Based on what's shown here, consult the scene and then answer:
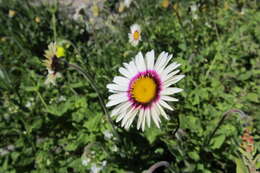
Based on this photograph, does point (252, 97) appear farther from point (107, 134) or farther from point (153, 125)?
point (107, 134)

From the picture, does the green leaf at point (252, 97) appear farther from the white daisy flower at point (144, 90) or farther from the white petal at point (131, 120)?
the white petal at point (131, 120)

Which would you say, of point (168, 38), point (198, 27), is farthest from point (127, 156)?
point (198, 27)

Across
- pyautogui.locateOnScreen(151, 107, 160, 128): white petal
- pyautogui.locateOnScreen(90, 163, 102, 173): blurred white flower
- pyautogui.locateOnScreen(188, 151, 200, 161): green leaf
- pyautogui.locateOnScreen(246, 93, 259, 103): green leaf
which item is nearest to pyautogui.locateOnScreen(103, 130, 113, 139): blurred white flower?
pyautogui.locateOnScreen(90, 163, 102, 173): blurred white flower

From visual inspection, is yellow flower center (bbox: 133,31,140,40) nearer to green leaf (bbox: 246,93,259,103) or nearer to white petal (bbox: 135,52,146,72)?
white petal (bbox: 135,52,146,72)

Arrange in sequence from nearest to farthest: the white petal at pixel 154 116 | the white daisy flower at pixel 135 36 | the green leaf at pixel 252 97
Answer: the white petal at pixel 154 116, the green leaf at pixel 252 97, the white daisy flower at pixel 135 36

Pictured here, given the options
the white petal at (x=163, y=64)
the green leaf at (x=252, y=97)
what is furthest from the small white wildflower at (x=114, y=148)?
the green leaf at (x=252, y=97)

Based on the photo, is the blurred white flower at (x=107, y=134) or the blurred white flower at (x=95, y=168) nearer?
the blurred white flower at (x=95, y=168)

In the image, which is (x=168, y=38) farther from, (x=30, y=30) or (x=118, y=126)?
(x=30, y=30)
